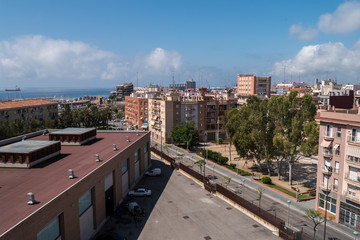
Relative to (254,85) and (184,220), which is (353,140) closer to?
(184,220)

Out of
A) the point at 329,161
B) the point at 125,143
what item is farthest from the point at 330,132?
the point at 125,143

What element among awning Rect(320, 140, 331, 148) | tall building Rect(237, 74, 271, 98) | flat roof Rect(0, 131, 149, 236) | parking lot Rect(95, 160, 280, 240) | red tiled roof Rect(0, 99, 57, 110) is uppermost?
tall building Rect(237, 74, 271, 98)

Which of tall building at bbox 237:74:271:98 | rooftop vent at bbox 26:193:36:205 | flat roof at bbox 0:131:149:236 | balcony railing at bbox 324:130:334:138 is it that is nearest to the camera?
flat roof at bbox 0:131:149:236

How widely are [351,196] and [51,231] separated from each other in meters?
33.8

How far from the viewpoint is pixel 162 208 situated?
125 ft

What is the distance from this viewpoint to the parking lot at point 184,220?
30.9 m

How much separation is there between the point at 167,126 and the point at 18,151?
63.4 meters

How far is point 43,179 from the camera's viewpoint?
94.2 ft

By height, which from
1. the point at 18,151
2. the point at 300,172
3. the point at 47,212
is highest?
the point at 18,151

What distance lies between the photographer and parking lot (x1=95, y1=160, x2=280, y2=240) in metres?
30.9

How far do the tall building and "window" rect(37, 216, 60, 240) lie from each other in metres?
159

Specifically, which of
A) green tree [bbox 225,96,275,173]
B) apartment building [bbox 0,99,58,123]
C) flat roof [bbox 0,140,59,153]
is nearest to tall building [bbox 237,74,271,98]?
apartment building [bbox 0,99,58,123]

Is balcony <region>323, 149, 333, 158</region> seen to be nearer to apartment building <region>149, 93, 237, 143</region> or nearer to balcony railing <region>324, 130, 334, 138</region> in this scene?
balcony railing <region>324, 130, 334, 138</region>

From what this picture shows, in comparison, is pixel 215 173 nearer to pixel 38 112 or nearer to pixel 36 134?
pixel 36 134
